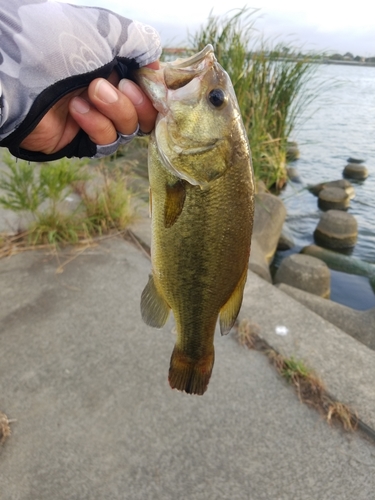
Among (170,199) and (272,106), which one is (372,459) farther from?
(272,106)

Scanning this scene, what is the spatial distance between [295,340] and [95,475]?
5.19ft

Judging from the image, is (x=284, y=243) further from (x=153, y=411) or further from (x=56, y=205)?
(x=153, y=411)

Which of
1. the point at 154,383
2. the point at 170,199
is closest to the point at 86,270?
the point at 154,383

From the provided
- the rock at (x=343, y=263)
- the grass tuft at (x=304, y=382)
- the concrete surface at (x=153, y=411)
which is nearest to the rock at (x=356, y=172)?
the rock at (x=343, y=263)

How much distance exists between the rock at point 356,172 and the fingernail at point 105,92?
10.7 metres

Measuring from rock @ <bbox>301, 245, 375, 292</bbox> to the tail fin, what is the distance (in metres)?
5.12

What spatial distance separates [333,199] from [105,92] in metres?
8.25

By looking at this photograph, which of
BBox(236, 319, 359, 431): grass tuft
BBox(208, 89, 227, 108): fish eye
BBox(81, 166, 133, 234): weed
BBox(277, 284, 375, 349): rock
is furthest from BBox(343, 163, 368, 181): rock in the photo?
BBox(208, 89, 227, 108): fish eye

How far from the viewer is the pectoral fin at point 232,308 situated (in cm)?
153

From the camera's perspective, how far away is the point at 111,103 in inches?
54.3

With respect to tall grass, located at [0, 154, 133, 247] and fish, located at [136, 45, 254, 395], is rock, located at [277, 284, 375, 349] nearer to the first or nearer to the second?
tall grass, located at [0, 154, 133, 247]

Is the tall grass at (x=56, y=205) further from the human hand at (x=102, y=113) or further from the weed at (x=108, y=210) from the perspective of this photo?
the human hand at (x=102, y=113)

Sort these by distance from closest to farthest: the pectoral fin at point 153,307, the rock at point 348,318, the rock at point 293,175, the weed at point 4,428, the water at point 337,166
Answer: the pectoral fin at point 153,307 → the weed at point 4,428 → the rock at point 348,318 → the water at point 337,166 → the rock at point 293,175

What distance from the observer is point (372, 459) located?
7.29ft
